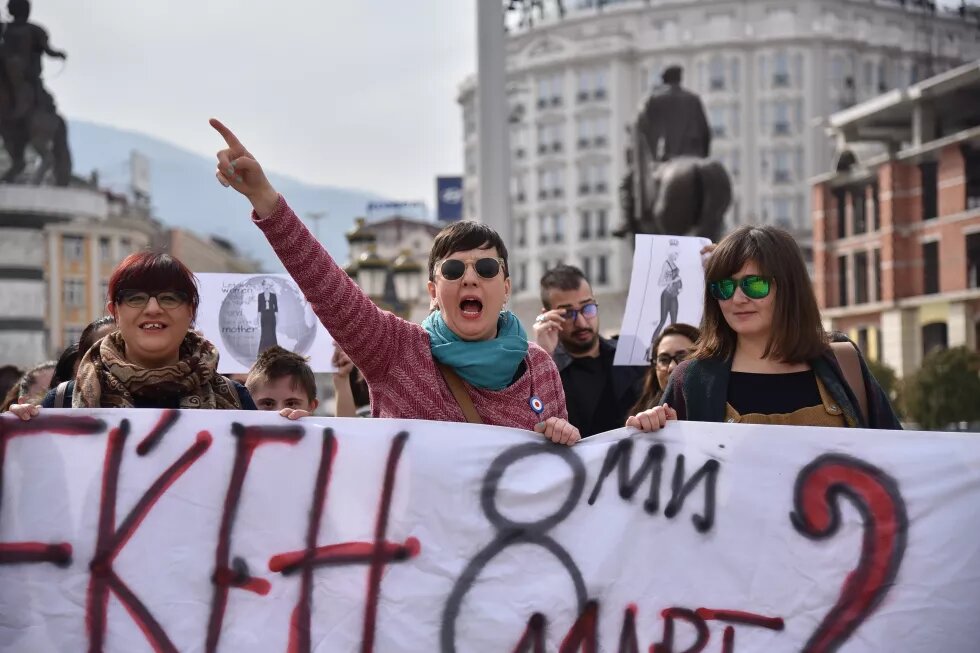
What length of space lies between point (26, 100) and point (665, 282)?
10.3m

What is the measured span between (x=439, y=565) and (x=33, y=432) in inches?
47.9

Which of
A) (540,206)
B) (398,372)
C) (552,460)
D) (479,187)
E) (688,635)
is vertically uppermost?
(540,206)

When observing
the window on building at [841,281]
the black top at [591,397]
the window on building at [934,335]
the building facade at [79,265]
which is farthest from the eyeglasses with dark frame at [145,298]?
the building facade at [79,265]

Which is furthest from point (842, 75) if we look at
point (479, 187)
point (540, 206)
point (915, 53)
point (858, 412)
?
point (858, 412)

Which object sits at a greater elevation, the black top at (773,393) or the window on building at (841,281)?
the window on building at (841,281)

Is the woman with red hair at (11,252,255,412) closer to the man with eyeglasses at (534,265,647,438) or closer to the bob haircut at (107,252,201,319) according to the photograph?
the bob haircut at (107,252,201,319)

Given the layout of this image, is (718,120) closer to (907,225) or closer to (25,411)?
(907,225)

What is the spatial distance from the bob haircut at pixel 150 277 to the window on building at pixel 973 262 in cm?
4900

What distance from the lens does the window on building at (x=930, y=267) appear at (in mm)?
52344

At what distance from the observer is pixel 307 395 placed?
525 cm

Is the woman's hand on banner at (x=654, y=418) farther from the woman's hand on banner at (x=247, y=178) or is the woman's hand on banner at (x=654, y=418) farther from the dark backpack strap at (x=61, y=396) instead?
the dark backpack strap at (x=61, y=396)

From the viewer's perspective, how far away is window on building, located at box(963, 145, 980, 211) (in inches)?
1950

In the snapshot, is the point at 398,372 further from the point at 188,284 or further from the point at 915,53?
the point at 915,53

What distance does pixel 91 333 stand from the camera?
5.07 metres
